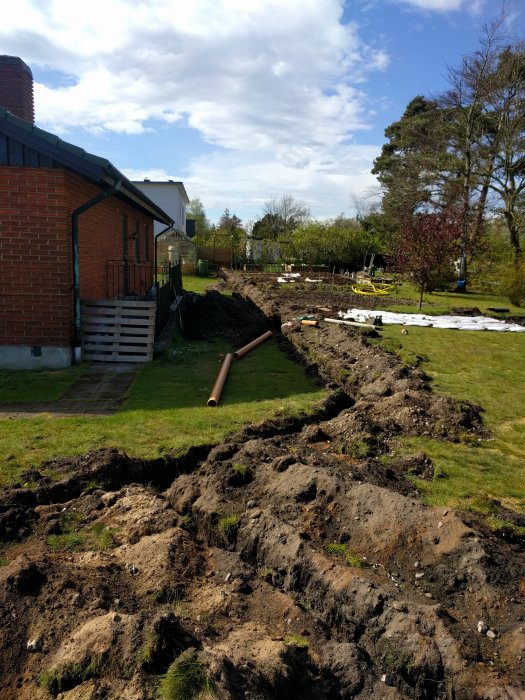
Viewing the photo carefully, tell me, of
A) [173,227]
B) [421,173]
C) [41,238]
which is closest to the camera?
[41,238]

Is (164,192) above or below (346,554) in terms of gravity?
above

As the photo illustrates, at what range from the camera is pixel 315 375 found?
998cm

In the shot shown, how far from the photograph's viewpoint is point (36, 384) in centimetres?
827

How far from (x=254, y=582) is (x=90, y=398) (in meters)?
5.08

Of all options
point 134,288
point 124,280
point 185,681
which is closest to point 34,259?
point 124,280

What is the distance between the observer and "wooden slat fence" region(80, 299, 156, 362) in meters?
9.80

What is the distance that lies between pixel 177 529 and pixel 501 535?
256 cm

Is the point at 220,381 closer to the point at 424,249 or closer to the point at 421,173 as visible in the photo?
the point at 424,249

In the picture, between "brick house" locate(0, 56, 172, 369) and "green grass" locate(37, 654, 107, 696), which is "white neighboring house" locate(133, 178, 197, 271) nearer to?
"brick house" locate(0, 56, 172, 369)

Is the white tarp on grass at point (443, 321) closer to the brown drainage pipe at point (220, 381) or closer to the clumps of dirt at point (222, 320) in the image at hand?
the clumps of dirt at point (222, 320)

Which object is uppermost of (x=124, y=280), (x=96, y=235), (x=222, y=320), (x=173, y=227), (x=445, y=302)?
(x=173, y=227)

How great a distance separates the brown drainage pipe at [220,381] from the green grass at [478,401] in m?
2.94

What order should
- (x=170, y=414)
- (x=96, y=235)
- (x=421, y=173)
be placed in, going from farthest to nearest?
1. (x=421, y=173)
2. (x=96, y=235)
3. (x=170, y=414)

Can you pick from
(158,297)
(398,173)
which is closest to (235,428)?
(158,297)
